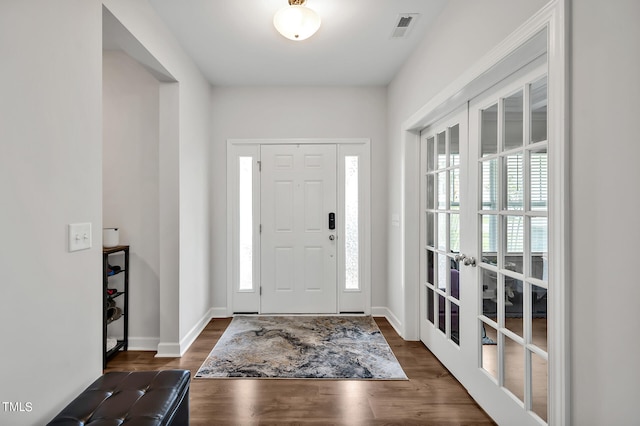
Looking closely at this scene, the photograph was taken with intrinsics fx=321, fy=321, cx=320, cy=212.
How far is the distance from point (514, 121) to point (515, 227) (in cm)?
56

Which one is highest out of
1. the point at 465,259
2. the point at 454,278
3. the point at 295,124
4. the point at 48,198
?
the point at 295,124

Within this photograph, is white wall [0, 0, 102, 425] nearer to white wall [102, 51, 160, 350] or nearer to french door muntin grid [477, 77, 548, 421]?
white wall [102, 51, 160, 350]

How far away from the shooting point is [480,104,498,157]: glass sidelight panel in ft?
6.15

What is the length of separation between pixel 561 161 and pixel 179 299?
281 cm

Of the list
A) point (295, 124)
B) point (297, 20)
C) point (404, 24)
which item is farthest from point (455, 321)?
point (295, 124)

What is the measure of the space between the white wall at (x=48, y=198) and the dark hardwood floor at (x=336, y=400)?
82 centimetres

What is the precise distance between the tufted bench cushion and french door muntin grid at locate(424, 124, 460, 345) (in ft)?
6.17

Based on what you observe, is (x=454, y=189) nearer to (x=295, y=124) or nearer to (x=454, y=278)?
(x=454, y=278)

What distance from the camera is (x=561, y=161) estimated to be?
1.21 metres

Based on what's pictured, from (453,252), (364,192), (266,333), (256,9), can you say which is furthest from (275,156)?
(453,252)

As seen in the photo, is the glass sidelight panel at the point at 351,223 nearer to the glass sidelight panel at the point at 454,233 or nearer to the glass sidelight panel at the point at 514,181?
the glass sidelight panel at the point at 454,233

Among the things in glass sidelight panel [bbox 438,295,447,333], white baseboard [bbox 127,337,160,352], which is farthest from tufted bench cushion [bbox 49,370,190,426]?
glass sidelight panel [bbox 438,295,447,333]

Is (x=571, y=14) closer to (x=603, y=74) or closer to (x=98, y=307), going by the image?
(x=603, y=74)

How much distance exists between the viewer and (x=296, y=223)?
3785 mm
